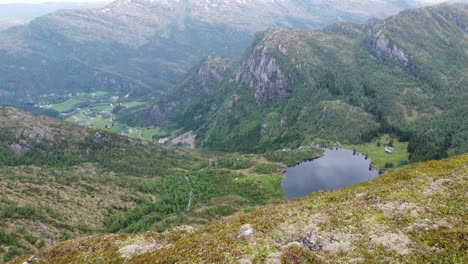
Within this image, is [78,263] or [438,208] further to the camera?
[78,263]

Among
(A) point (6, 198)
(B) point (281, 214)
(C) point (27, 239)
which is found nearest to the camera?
(B) point (281, 214)

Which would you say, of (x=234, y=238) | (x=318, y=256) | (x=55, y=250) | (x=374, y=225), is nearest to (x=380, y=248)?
(x=374, y=225)

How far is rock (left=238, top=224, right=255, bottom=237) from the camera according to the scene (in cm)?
5041

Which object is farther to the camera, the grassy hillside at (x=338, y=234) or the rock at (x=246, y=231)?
the rock at (x=246, y=231)

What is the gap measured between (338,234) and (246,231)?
497 inches

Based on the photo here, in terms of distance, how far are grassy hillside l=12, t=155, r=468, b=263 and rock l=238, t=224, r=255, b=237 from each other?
0.46 ft

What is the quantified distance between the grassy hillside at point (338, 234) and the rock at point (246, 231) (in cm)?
14

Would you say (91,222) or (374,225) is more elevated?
A: (374,225)

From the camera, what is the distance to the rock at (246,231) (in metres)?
50.4

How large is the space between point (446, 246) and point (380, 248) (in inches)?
291

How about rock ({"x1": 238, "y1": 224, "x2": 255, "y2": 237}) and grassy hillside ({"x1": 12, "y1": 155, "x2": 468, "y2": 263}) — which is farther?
rock ({"x1": 238, "y1": 224, "x2": 255, "y2": 237})

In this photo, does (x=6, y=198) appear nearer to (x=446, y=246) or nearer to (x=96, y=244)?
(x=96, y=244)

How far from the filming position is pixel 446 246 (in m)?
42.7

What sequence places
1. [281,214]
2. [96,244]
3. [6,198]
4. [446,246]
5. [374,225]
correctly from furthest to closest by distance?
[6,198], [96,244], [281,214], [374,225], [446,246]
